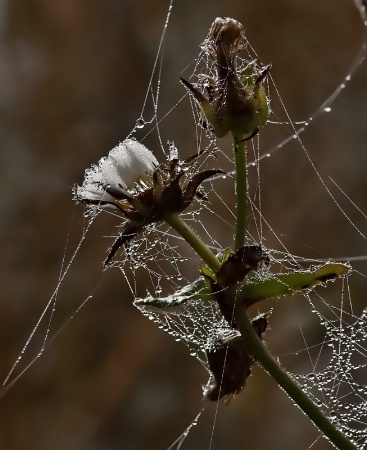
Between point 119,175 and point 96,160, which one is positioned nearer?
point 119,175

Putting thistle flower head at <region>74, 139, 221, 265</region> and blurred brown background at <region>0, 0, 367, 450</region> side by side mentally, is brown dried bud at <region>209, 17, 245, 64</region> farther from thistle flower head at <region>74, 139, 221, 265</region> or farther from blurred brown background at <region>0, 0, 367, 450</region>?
blurred brown background at <region>0, 0, 367, 450</region>

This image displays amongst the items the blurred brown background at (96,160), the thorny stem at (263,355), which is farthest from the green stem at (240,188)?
the blurred brown background at (96,160)

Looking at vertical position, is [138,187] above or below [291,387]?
above

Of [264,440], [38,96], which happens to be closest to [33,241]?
[38,96]

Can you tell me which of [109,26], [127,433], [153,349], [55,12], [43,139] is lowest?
[127,433]

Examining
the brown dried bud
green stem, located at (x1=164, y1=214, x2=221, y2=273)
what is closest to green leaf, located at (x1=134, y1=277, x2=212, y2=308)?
green stem, located at (x1=164, y1=214, x2=221, y2=273)

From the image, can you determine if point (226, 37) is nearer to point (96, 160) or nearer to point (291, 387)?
point (291, 387)

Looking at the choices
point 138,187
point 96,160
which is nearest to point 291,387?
point 138,187

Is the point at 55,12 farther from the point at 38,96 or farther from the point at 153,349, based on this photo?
the point at 153,349
